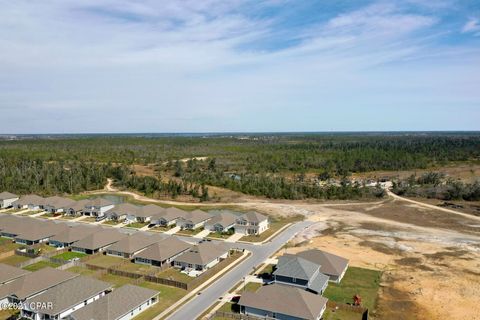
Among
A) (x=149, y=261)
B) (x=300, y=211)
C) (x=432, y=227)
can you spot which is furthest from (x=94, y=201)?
(x=432, y=227)

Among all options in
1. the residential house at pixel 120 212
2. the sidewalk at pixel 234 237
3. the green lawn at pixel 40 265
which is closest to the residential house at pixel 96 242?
the green lawn at pixel 40 265

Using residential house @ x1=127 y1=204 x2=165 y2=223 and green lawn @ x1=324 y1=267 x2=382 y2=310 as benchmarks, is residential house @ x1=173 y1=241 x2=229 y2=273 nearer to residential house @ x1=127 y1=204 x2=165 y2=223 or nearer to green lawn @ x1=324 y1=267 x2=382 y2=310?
green lawn @ x1=324 y1=267 x2=382 y2=310

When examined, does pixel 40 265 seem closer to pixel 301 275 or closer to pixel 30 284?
pixel 30 284

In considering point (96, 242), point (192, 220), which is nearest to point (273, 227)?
point (192, 220)

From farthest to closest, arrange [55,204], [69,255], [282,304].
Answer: [55,204]
[69,255]
[282,304]

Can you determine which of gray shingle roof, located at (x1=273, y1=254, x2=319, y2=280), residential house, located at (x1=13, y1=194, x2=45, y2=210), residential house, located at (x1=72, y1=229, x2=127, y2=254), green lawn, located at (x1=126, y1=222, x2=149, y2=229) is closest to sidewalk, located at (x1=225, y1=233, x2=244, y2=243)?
residential house, located at (x1=72, y1=229, x2=127, y2=254)

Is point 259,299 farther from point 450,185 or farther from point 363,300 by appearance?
point 450,185
